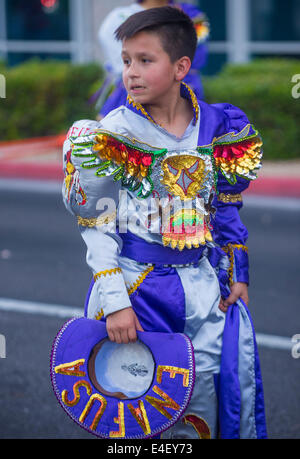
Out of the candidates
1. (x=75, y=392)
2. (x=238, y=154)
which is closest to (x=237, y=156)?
(x=238, y=154)

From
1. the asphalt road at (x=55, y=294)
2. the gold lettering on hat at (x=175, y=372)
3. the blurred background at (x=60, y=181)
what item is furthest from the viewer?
the blurred background at (x=60, y=181)

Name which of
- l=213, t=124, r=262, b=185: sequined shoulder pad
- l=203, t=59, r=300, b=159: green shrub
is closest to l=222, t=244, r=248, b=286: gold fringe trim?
l=213, t=124, r=262, b=185: sequined shoulder pad

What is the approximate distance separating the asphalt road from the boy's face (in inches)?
75.4

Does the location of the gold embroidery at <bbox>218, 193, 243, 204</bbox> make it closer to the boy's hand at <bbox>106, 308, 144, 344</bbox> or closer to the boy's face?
the boy's face

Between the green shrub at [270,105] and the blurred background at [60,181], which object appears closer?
the blurred background at [60,181]

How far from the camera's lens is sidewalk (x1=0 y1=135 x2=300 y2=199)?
10.7 m

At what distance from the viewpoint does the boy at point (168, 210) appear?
9.53 ft

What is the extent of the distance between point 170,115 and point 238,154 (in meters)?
0.30

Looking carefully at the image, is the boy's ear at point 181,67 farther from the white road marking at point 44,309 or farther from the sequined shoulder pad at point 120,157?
the white road marking at point 44,309

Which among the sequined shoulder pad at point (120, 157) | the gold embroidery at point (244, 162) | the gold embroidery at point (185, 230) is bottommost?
the gold embroidery at point (185, 230)

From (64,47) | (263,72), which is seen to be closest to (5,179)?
(263,72)

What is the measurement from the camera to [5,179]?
1187cm

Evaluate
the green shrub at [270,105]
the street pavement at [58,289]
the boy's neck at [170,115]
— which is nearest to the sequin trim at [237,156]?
the boy's neck at [170,115]

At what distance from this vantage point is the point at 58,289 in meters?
6.60
